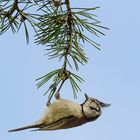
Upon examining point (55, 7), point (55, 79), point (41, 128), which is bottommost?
point (41, 128)

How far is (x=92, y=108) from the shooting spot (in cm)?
185

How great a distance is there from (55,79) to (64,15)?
244 mm

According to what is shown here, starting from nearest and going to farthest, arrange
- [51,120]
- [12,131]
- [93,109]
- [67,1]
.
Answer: [67,1], [12,131], [51,120], [93,109]

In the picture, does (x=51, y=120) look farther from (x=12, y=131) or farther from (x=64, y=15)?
(x=64, y=15)

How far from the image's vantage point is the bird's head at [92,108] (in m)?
1.80

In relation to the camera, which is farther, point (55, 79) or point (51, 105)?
point (51, 105)

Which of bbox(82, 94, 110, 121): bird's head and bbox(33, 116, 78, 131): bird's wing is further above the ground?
bbox(82, 94, 110, 121): bird's head

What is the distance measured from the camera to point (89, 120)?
189 cm

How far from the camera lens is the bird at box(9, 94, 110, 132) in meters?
1.73

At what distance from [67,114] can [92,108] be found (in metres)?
0.13

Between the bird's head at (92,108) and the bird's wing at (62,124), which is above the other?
the bird's head at (92,108)

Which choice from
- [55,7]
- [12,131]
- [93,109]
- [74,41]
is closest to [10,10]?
[55,7]

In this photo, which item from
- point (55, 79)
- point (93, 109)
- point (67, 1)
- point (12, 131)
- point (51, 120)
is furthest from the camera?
point (93, 109)

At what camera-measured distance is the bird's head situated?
180cm
